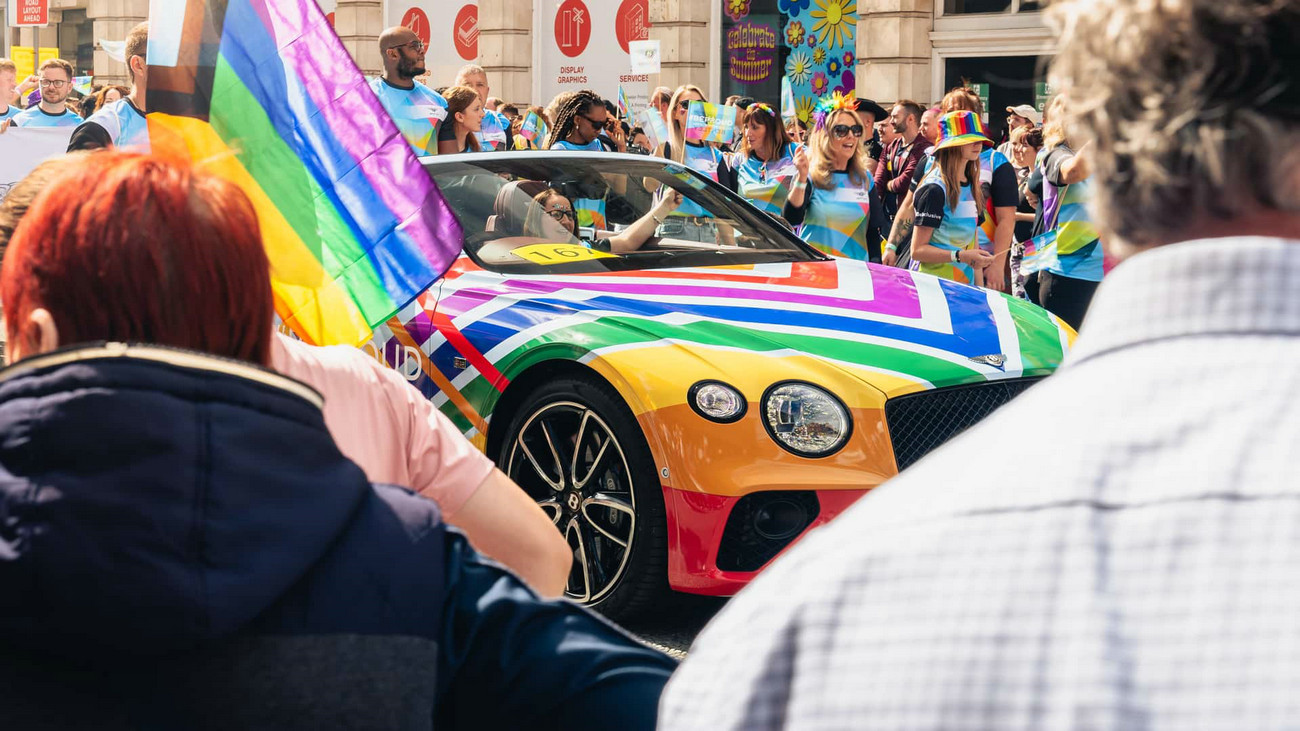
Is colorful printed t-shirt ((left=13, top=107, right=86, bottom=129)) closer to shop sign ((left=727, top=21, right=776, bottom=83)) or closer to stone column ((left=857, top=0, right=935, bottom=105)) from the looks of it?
stone column ((left=857, top=0, right=935, bottom=105))

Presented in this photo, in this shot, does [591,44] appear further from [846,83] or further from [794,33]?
[846,83]

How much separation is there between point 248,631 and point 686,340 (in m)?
3.29

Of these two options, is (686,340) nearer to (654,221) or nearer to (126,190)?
(654,221)

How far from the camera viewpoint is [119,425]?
134 centimetres

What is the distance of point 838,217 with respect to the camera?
25.5ft

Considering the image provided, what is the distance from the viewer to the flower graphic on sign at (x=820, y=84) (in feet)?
67.4

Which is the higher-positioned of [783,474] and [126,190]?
[126,190]

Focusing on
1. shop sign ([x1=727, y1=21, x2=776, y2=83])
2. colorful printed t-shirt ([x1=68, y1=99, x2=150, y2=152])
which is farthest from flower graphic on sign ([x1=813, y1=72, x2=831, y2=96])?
colorful printed t-shirt ([x1=68, y1=99, x2=150, y2=152])

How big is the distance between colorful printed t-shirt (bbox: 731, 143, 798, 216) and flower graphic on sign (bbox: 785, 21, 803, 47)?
41.3ft

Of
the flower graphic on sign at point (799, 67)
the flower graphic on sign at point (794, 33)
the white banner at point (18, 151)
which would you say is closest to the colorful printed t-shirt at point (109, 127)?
the white banner at point (18, 151)

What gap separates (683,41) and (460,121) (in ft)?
39.6

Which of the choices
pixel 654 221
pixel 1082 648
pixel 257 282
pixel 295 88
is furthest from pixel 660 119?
pixel 1082 648

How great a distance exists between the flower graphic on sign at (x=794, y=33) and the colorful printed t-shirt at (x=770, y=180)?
12.6 meters

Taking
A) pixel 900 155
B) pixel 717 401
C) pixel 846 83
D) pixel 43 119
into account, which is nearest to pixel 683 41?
pixel 846 83
